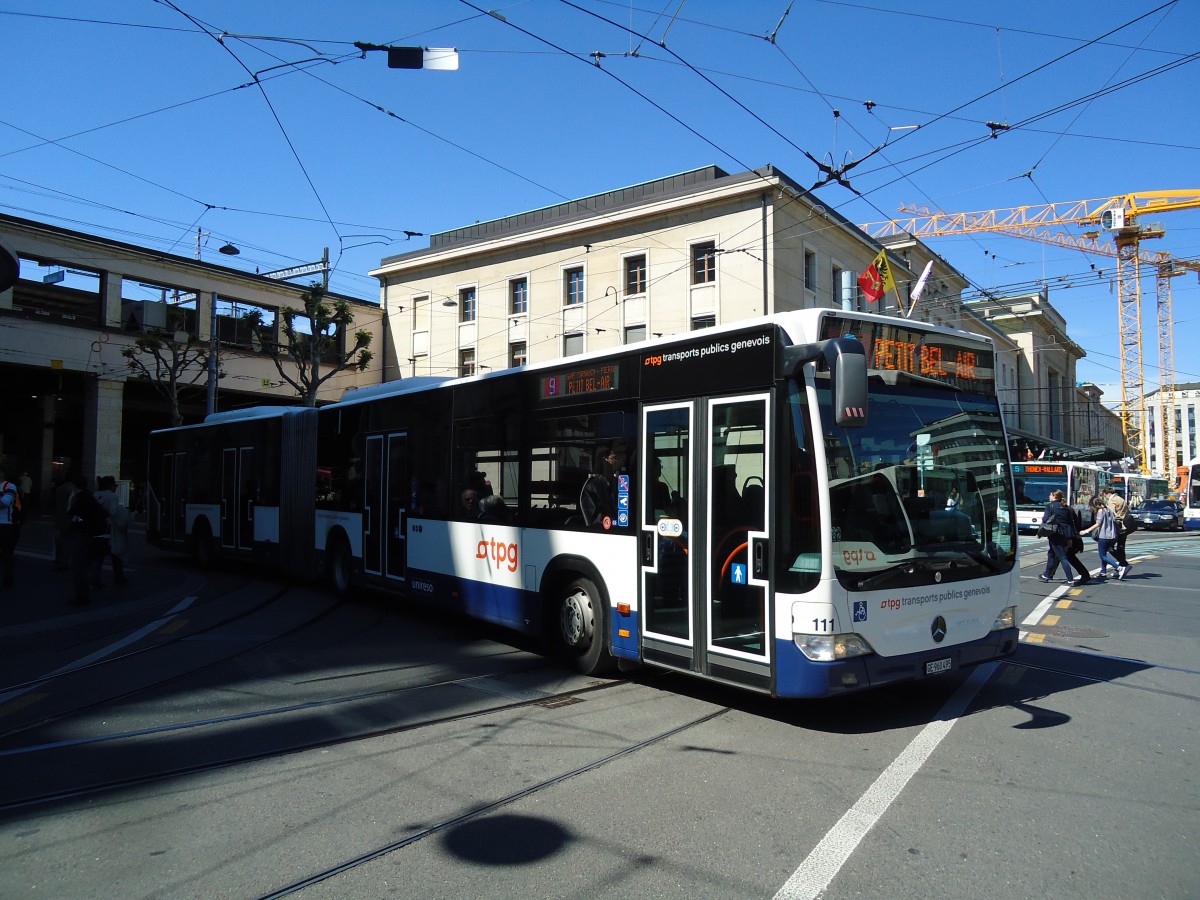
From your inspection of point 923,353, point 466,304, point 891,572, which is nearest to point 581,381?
point 923,353

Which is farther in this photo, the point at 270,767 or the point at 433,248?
the point at 433,248

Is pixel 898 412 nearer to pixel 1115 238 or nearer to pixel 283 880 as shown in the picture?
pixel 283 880

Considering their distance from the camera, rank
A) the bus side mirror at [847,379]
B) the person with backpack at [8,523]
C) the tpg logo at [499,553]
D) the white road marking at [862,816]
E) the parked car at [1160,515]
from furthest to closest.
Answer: the parked car at [1160,515] < the person with backpack at [8,523] < the tpg logo at [499,553] < the bus side mirror at [847,379] < the white road marking at [862,816]

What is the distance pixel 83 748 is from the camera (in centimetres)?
570

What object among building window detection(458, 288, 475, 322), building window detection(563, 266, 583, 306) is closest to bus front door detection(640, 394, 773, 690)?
building window detection(563, 266, 583, 306)

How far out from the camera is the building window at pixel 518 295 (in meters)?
38.0

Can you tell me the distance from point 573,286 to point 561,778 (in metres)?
32.7

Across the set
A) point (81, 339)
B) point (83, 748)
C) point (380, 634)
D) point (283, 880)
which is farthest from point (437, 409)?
point (81, 339)

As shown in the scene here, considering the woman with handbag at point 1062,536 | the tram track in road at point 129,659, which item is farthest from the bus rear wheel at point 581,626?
the woman with handbag at point 1062,536

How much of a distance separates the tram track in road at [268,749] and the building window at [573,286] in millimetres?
29441

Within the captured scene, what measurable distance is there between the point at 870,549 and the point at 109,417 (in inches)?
1459

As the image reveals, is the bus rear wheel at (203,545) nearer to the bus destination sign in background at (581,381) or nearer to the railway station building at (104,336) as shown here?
the bus destination sign in background at (581,381)

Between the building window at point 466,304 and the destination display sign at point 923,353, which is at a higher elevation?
the building window at point 466,304

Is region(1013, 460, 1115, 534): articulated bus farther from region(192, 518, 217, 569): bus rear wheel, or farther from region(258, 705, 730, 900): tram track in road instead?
region(258, 705, 730, 900): tram track in road
